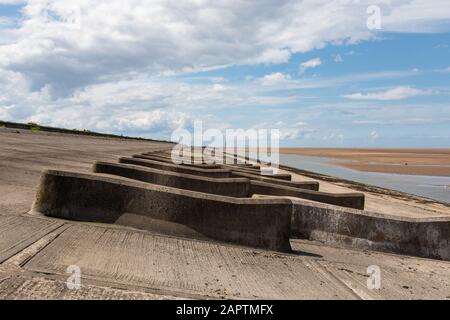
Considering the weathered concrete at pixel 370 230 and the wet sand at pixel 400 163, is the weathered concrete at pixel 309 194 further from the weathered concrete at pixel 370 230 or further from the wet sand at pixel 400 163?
the wet sand at pixel 400 163

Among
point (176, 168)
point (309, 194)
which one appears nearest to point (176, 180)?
point (176, 168)

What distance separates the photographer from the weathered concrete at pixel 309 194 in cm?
934

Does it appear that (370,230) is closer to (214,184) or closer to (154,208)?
(214,184)

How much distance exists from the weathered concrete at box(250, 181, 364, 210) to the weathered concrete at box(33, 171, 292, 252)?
3535 mm

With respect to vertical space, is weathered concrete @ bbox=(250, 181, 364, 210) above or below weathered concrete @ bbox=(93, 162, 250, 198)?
below

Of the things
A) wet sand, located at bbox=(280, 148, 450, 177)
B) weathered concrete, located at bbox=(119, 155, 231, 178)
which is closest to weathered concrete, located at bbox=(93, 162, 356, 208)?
weathered concrete, located at bbox=(119, 155, 231, 178)

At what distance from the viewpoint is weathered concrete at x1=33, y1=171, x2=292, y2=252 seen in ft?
18.1

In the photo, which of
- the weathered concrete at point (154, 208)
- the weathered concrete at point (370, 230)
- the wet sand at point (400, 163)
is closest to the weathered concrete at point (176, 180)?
the weathered concrete at point (370, 230)

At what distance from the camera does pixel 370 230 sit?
23.5ft

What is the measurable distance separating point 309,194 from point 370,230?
7.92ft

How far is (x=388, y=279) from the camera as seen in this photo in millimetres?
5242

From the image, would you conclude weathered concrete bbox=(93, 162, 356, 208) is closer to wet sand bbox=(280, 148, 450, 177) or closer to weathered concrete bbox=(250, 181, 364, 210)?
weathered concrete bbox=(250, 181, 364, 210)
